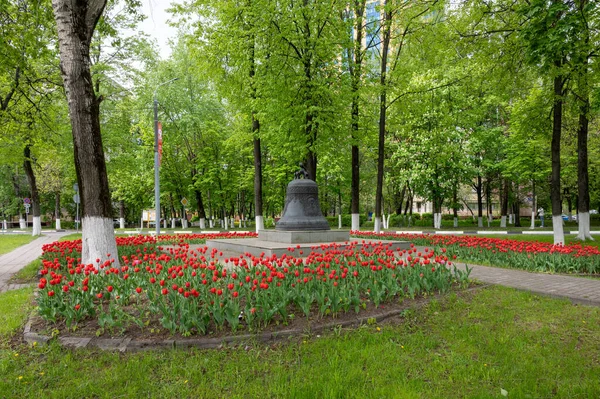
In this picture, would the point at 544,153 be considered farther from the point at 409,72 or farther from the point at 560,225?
the point at 560,225

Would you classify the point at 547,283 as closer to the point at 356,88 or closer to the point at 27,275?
the point at 27,275

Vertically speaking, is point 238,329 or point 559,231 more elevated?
point 559,231

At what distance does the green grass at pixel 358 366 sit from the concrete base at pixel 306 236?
6.15 meters

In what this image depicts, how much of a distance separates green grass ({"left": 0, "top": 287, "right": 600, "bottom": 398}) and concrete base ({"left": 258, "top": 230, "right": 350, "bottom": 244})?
6145 millimetres

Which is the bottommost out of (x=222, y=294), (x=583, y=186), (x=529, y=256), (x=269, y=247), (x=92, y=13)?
(x=529, y=256)

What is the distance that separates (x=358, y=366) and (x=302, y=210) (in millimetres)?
8194

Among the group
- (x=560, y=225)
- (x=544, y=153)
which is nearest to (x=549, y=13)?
(x=560, y=225)

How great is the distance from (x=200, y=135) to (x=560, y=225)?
25.9 m

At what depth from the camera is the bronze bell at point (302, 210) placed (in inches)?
438

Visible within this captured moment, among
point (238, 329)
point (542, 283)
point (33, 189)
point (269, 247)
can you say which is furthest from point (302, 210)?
point (33, 189)

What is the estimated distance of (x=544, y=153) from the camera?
2569 cm

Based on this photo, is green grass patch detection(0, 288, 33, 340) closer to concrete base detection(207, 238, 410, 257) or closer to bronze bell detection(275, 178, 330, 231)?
concrete base detection(207, 238, 410, 257)

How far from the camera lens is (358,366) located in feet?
11.1

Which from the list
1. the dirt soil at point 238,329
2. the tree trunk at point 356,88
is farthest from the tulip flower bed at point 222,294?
the tree trunk at point 356,88
